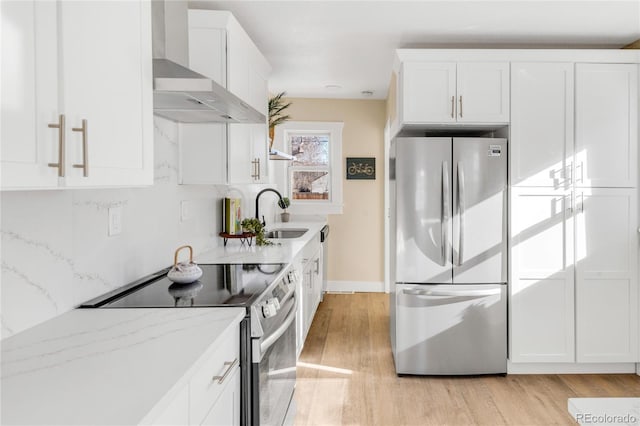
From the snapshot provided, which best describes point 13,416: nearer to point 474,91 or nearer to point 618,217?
point 474,91

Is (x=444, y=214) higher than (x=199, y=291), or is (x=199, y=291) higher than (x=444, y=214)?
(x=444, y=214)

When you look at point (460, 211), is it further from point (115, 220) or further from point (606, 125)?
point (115, 220)

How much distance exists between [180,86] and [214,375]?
103cm

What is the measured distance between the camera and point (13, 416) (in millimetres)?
893

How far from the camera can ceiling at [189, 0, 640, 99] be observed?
2.85 m

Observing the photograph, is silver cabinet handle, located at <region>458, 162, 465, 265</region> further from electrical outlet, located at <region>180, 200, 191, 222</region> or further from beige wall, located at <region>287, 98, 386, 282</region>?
beige wall, located at <region>287, 98, 386, 282</region>

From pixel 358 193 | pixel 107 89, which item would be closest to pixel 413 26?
pixel 107 89

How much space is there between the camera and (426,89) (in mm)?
3326

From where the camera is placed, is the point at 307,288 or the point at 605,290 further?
the point at 307,288

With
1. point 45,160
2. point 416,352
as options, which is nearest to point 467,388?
point 416,352

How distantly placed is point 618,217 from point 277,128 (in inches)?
154

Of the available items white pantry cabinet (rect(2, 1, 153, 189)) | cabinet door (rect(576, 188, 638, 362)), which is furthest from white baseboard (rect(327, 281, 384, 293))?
white pantry cabinet (rect(2, 1, 153, 189))

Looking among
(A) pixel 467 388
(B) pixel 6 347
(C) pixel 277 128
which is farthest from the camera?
(C) pixel 277 128

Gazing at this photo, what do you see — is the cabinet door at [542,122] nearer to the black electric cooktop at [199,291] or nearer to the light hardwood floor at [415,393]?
the light hardwood floor at [415,393]
